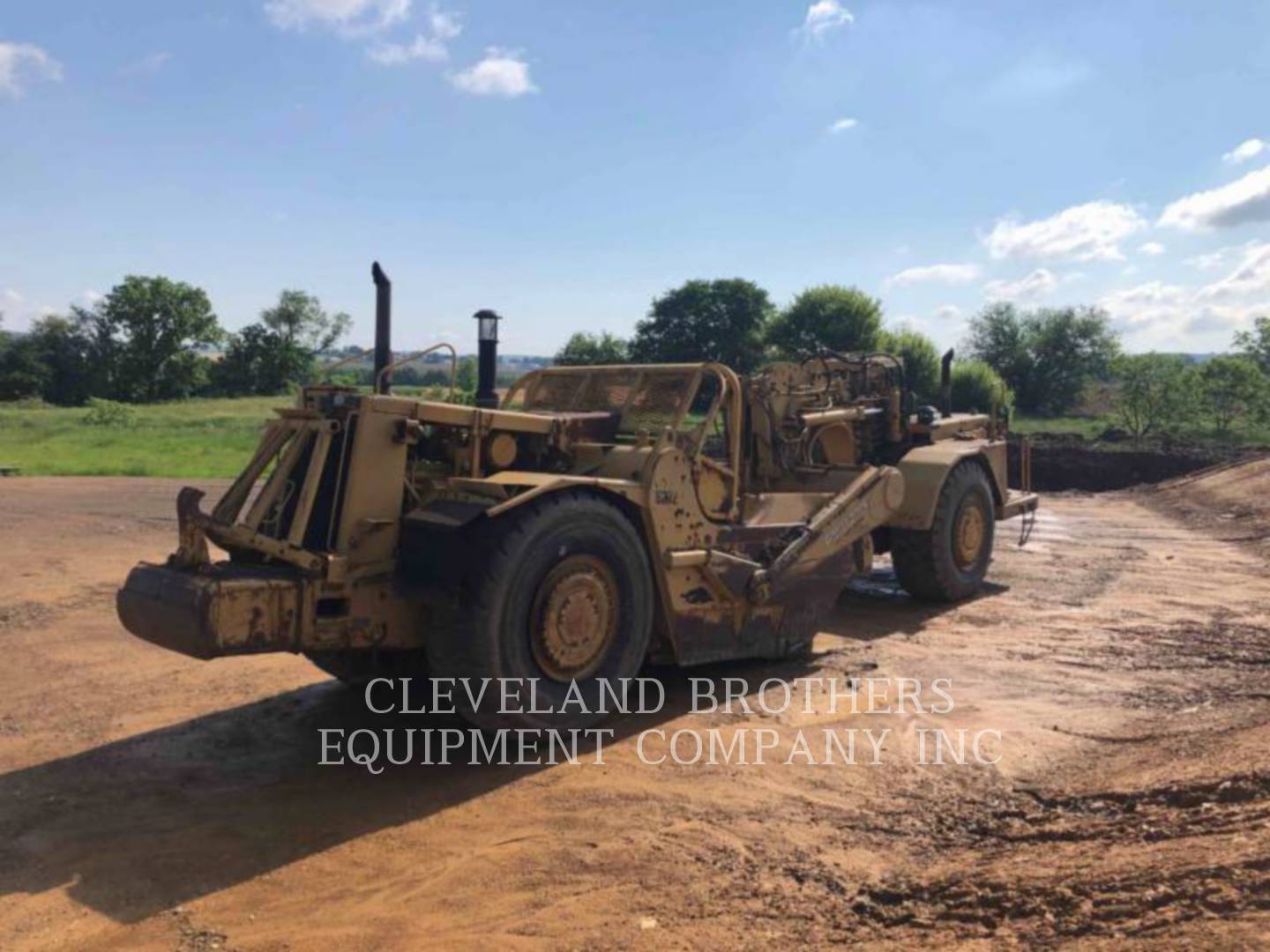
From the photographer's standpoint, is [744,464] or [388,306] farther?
[744,464]

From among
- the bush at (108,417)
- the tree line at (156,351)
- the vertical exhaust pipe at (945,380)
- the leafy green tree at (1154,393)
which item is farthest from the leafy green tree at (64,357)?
the vertical exhaust pipe at (945,380)

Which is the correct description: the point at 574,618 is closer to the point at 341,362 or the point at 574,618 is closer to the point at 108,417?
the point at 341,362

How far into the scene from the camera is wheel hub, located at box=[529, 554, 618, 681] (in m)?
5.49

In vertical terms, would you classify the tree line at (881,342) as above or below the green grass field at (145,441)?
above

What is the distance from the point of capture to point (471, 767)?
18.0ft

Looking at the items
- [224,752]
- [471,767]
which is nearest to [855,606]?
[471,767]

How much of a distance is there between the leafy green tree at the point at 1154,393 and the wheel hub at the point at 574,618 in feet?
90.8

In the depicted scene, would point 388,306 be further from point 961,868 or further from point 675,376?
point 961,868

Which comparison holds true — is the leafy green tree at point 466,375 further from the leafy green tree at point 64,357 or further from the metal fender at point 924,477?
the leafy green tree at point 64,357

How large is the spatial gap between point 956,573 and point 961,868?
583 centimetres

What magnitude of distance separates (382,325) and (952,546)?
5.96 metres

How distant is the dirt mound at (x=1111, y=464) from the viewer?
23047mm

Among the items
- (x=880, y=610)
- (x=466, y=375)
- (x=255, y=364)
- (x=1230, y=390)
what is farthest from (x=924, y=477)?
(x=255, y=364)

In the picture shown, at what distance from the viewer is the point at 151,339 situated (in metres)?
68.4
